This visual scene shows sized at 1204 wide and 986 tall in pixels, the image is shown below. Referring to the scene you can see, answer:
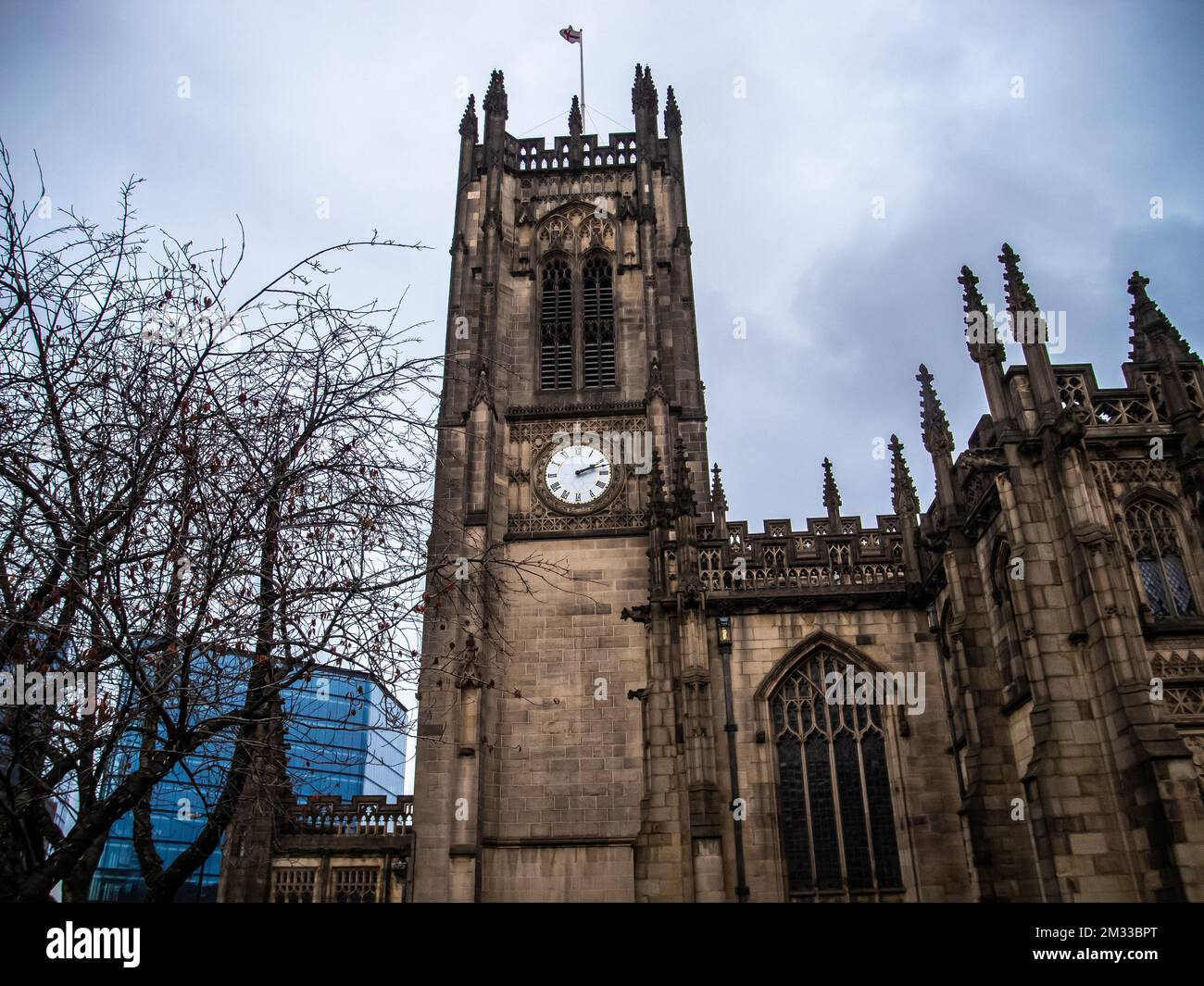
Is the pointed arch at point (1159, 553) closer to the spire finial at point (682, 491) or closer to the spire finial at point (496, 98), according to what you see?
the spire finial at point (682, 491)

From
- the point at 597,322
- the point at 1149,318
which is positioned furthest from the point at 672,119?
the point at 1149,318

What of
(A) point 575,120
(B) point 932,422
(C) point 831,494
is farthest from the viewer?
(A) point 575,120

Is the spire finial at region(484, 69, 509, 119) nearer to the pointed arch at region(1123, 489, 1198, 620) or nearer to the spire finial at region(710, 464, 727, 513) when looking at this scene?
the spire finial at region(710, 464, 727, 513)

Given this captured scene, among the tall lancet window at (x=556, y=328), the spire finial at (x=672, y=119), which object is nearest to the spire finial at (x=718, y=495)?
the tall lancet window at (x=556, y=328)

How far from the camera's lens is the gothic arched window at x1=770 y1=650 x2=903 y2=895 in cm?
1983

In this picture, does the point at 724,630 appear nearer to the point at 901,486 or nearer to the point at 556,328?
the point at 901,486

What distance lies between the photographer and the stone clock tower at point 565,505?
22359 millimetres

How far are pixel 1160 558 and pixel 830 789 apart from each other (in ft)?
28.4

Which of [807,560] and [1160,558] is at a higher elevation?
[807,560]

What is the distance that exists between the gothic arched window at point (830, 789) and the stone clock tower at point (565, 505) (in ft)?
7.60

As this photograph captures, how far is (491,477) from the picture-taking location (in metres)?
27.8

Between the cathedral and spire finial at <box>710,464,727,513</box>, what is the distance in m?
0.28

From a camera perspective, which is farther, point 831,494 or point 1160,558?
point 831,494

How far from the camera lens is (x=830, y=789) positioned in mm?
20609
